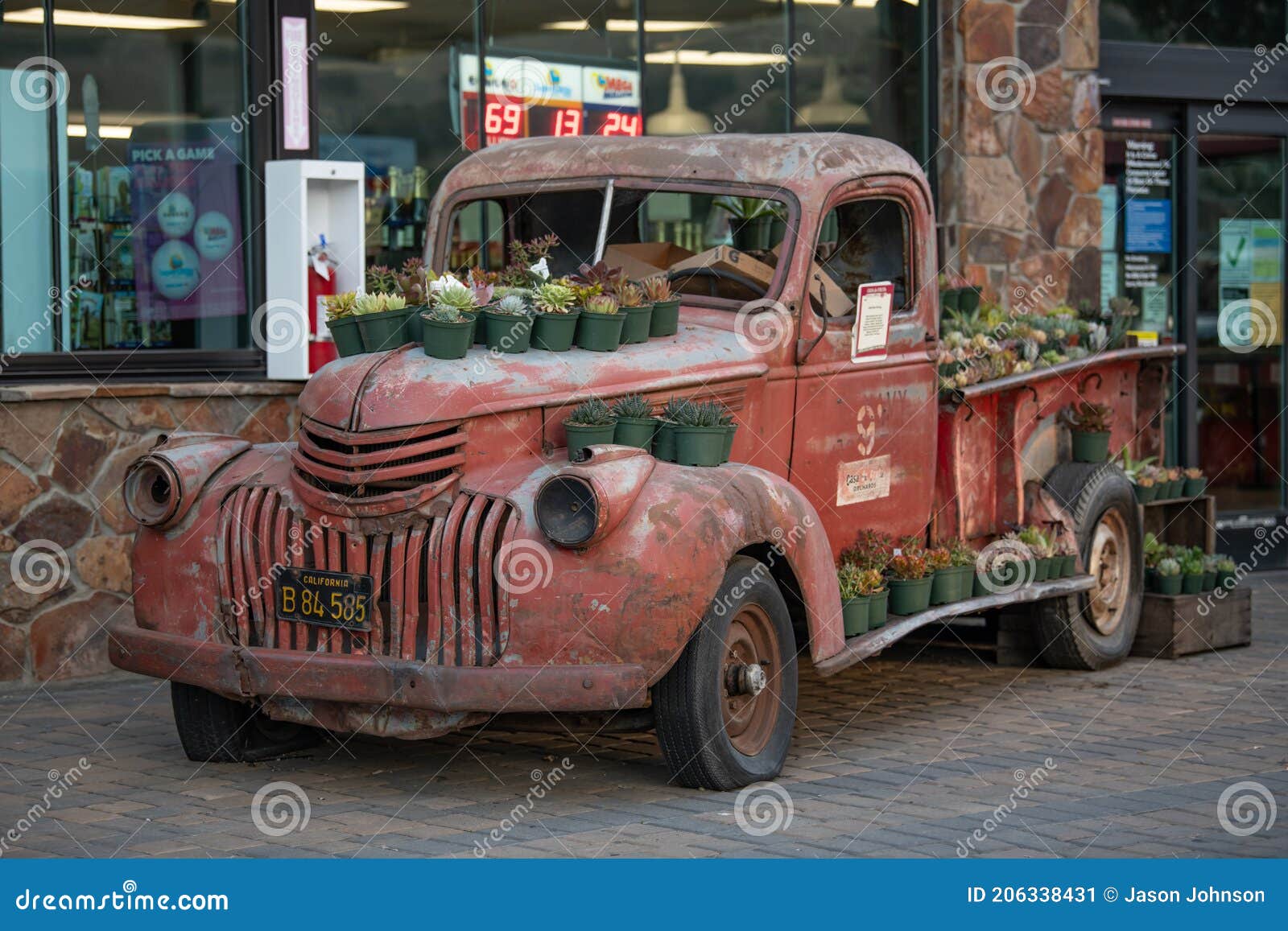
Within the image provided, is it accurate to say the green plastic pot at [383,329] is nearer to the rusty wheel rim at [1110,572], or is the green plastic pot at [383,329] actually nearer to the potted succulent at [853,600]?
the potted succulent at [853,600]

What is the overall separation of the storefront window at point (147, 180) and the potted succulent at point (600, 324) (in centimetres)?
324

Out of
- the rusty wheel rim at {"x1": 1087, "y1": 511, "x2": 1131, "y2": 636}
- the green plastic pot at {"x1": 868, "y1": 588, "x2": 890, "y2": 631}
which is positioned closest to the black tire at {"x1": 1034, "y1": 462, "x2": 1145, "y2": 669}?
the rusty wheel rim at {"x1": 1087, "y1": 511, "x2": 1131, "y2": 636}

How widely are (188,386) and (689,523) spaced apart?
3.77 m

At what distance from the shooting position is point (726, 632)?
5836 millimetres

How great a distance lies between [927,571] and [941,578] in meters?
0.12

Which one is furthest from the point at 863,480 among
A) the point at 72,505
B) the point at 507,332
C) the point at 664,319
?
the point at 72,505

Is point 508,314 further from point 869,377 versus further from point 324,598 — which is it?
point 869,377

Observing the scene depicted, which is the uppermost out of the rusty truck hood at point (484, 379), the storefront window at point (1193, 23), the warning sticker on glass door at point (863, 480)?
the storefront window at point (1193, 23)

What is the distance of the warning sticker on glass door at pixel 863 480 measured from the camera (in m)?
7.09

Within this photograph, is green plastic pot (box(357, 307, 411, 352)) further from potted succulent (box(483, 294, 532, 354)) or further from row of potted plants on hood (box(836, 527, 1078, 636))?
row of potted plants on hood (box(836, 527, 1078, 636))

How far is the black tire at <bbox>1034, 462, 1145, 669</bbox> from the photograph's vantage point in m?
8.40

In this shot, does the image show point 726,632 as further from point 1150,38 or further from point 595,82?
point 1150,38

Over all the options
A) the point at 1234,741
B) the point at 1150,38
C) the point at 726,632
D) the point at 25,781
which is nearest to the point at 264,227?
the point at 25,781

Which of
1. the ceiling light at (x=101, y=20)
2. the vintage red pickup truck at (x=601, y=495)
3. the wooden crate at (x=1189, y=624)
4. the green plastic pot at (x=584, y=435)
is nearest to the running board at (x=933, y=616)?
the vintage red pickup truck at (x=601, y=495)
